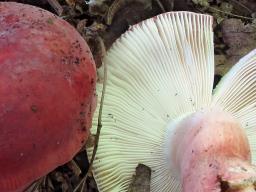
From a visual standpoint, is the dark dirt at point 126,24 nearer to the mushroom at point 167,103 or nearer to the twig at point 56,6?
the twig at point 56,6

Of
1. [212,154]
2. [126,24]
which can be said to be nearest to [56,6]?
[126,24]

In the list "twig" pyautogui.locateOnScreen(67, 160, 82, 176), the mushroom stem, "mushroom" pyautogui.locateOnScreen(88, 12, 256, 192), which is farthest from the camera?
"twig" pyautogui.locateOnScreen(67, 160, 82, 176)

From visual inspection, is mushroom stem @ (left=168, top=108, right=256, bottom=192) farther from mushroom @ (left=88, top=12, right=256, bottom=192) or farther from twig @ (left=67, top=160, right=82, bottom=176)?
twig @ (left=67, top=160, right=82, bottom=176)

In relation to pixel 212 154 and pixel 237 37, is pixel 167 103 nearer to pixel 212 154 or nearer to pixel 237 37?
pixel 212 154

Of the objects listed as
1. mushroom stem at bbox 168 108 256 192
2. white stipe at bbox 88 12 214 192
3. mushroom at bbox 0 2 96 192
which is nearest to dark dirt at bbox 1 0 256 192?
white stipe at bbox 88 12 214 192

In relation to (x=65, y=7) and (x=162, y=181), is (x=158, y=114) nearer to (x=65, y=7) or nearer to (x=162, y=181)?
(x=162, y=181)

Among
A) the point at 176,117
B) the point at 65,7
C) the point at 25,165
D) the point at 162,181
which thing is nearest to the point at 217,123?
the point at 176,117
